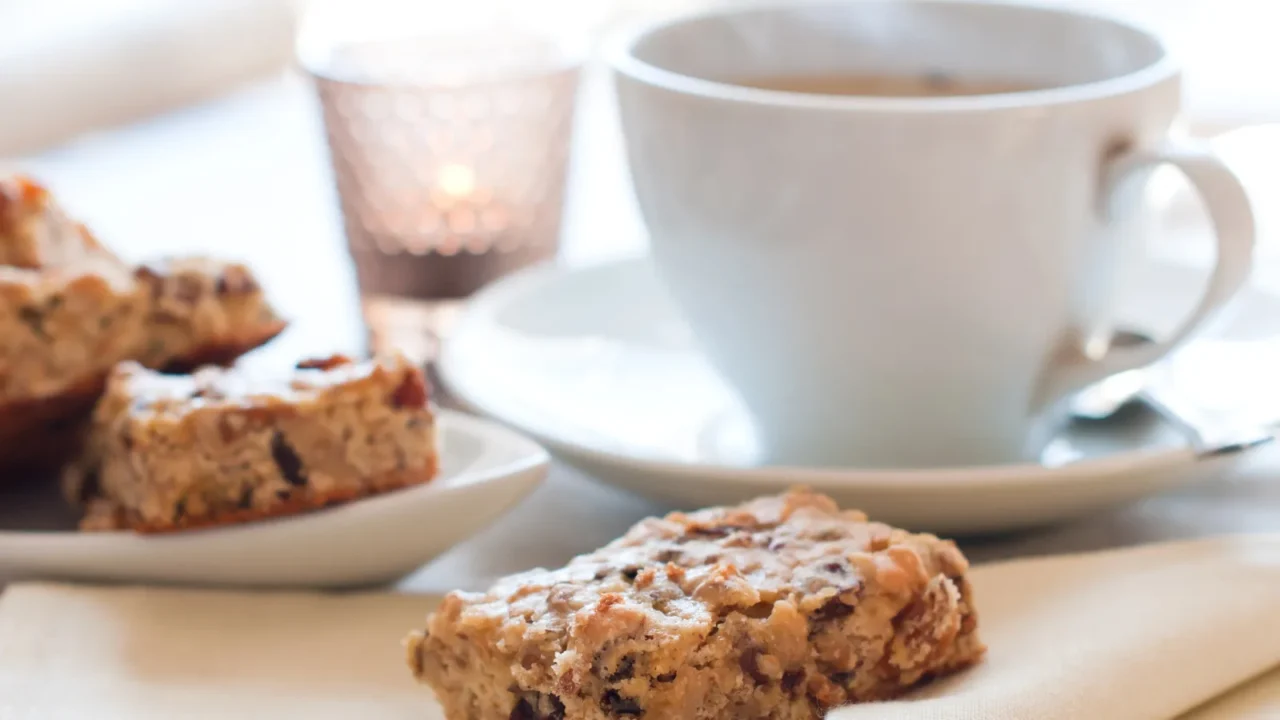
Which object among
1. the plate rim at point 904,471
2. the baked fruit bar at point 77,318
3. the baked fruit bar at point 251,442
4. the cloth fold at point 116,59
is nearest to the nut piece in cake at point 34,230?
the baked fruit bar at point 77,318

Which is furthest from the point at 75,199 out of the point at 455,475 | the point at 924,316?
the point at 924,316

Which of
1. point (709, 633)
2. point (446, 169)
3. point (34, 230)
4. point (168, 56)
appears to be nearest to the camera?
point (709, 633)

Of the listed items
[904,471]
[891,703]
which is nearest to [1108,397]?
[904,471]

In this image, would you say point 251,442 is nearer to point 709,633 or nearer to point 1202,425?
point 709,633

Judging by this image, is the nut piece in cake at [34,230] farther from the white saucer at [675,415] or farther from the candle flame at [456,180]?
the candle flame at [456,180]

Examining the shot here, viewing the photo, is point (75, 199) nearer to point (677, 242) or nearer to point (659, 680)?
point (677, 242)

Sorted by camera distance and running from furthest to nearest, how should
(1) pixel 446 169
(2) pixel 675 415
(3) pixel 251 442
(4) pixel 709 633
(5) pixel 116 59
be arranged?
(5) pixel 116 59, (1) pixel 446 169, (2) pixel 675 415, (3) pixel 251 442, (4) pixel 709 633

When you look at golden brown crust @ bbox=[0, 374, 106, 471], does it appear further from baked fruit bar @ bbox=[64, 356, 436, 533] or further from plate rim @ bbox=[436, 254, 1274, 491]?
plate rim @ bbox=[436, 254, 1274, 491]
